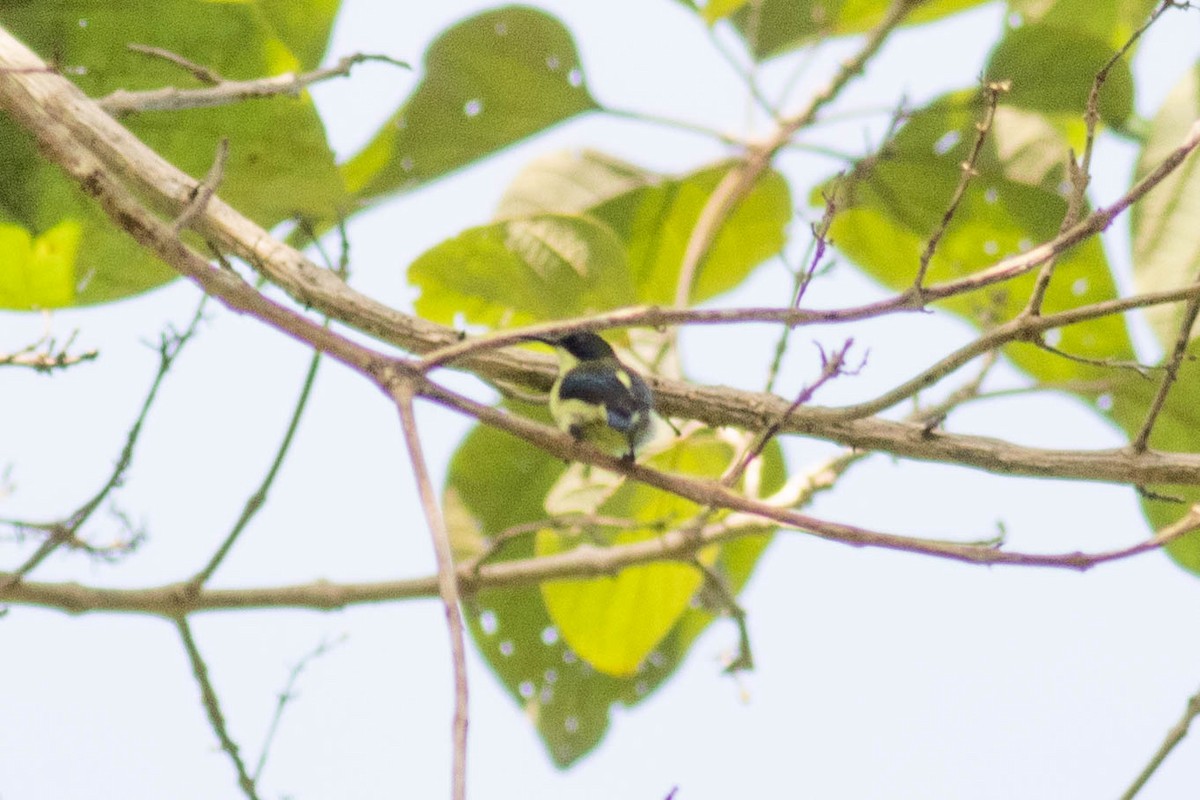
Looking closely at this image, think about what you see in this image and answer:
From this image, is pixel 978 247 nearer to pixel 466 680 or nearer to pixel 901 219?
pixel 901 219

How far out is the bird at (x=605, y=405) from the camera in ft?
5.03

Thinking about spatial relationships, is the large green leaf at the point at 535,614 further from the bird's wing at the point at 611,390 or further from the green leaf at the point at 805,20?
the bird's wing at the point at 611,390

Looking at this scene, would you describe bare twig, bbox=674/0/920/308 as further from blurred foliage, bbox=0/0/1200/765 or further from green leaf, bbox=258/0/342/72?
green leaf, bbox=258/0/342/72

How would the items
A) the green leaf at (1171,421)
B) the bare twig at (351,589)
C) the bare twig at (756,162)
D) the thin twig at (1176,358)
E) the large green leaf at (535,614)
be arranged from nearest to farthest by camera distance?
the thin twig at (1176,358) < the bare twig at (351,589) < the green leaf at (1171,421) < the bare twig at (756,162) < the large green leaf at (535,614)

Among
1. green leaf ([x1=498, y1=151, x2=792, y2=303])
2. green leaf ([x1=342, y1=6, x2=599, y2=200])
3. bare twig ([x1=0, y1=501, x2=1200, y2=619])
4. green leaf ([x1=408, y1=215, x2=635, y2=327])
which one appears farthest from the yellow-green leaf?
green leaf ([x1=342, y1=6, x2=599, y2=200])

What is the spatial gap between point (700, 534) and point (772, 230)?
1066mm

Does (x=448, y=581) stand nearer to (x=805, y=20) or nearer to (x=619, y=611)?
(x=619, y=611)

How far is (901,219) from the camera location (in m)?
2.85

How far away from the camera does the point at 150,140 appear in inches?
89.7

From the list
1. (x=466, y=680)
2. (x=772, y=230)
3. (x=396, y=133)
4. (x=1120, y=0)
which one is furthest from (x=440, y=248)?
(x=1120, y=0)

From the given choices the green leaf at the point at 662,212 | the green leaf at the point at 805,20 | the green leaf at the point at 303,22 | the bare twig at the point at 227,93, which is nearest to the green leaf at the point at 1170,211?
the green leaf at the point at 805,20

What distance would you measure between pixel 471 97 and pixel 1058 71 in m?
1.28

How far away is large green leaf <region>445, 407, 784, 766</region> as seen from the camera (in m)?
2.87

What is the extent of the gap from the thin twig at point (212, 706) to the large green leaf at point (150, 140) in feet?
2.42
